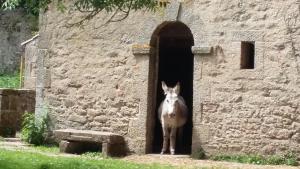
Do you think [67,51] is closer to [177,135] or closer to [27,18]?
[177,135]

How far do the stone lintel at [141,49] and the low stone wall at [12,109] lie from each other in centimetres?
430

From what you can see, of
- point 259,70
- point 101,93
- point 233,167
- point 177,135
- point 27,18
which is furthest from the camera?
point 27,18

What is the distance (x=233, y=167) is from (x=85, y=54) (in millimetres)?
4546

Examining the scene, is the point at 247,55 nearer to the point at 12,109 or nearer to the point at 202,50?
the point at 202,50

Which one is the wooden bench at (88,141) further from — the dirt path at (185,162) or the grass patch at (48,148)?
the dirt path at (185,162)

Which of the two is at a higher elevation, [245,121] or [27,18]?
[27,18]

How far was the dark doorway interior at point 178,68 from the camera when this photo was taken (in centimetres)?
1453

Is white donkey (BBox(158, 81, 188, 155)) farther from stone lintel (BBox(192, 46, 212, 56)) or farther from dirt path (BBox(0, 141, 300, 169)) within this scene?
stone lintel (BBox(192, 46, 212, 56))

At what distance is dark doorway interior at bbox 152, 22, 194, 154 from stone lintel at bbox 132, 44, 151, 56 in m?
→ 1.29

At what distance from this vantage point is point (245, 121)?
39.5 feet

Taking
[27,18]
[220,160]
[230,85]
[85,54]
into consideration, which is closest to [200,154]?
[220,160]

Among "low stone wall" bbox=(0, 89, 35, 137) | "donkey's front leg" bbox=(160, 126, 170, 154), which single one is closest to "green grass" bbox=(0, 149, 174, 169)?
"donkey's front leg" bbox=(160, 126, 170, 154)

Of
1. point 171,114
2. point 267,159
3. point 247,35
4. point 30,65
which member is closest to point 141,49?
point 171,114

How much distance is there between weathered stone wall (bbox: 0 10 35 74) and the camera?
28359 millimetres
